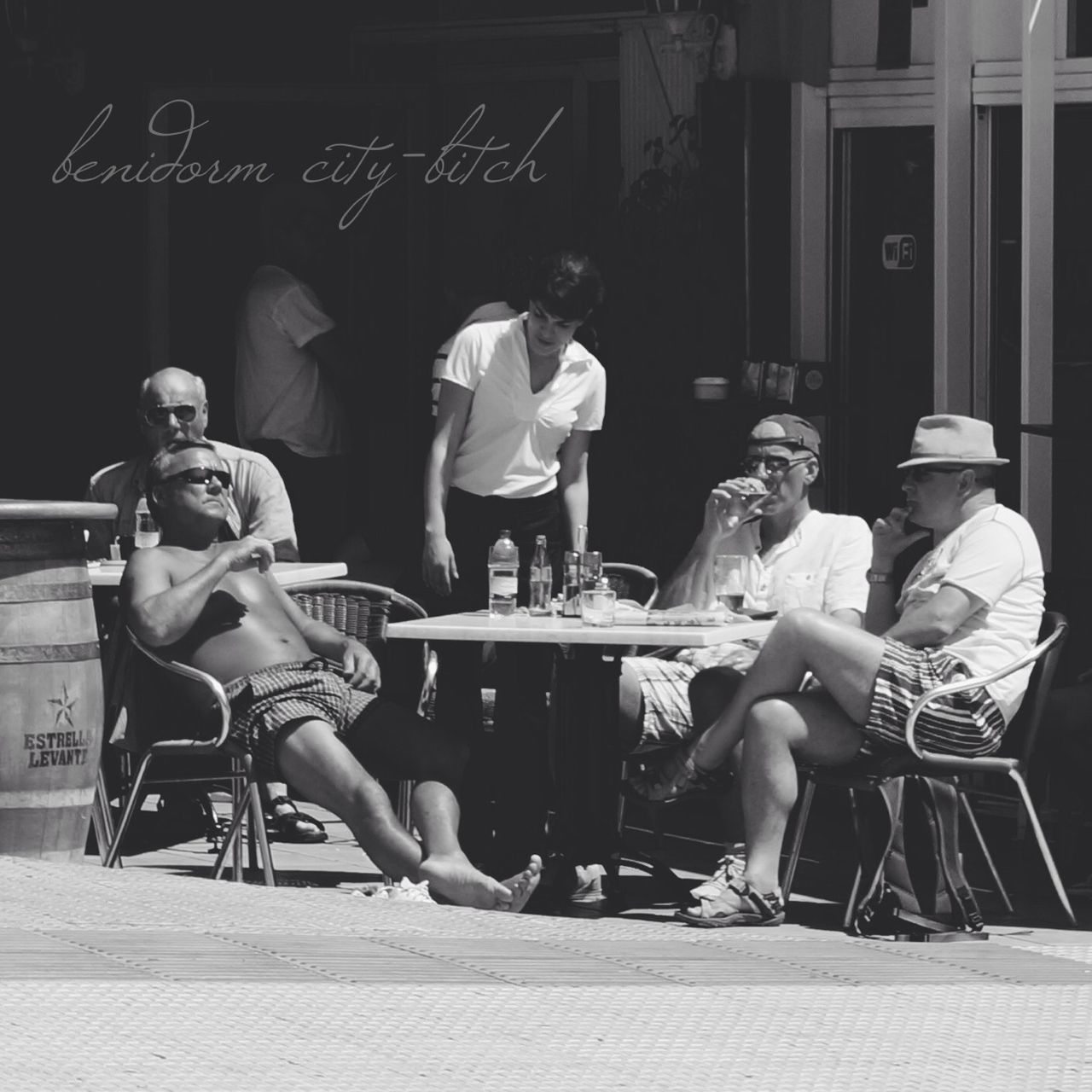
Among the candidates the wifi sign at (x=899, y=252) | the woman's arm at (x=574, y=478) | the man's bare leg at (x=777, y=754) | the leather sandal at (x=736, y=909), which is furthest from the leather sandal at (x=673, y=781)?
the wifi sign at (x=899, y=252)

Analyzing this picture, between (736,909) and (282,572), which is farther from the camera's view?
(282,572)

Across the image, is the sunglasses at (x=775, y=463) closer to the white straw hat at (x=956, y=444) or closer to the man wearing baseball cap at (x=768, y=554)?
the man wearing baseball cap at (x=768, y=554)

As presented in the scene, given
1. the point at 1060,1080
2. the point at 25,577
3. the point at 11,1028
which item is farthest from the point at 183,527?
the point at 1060,1080

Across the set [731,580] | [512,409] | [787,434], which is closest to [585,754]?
[731,580]

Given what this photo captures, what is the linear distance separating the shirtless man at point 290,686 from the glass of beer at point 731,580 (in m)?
0.81

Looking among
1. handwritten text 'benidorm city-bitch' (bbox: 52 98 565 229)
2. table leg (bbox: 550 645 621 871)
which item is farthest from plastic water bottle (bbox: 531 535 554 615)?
handwritten text 'benidorm city-bitch' (bbox: 52 98 565 229)

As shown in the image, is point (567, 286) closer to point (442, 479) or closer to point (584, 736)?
point (442, 479)

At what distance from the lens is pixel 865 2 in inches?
326

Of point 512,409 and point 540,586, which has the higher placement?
point 512,409

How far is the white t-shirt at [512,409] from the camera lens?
7.35m

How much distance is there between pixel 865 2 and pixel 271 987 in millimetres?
4963

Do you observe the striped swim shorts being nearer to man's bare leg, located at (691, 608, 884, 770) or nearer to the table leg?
man's bare leg, located at (691, 608, 884, 770)

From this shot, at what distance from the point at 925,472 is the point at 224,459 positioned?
2.32 m

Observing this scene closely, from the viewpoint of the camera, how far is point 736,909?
5750mm
